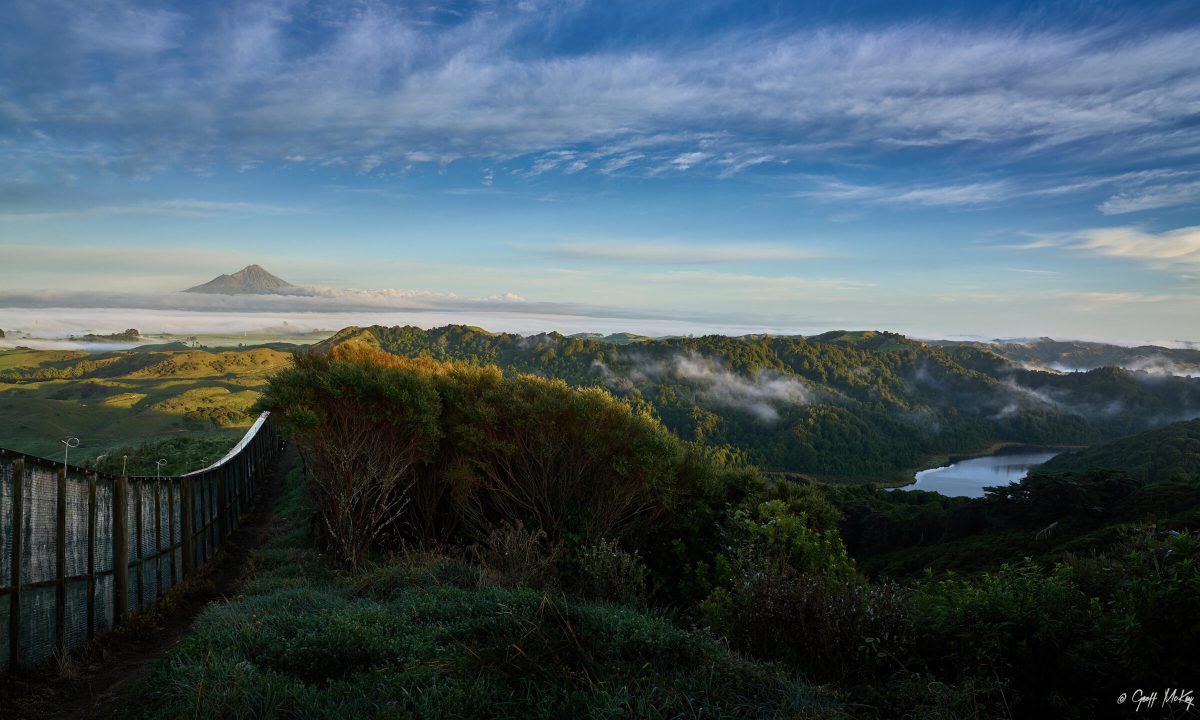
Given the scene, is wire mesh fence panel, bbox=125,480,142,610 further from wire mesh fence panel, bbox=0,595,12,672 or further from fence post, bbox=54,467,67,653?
wire mesh fence panel, bbox=0,595,12,672

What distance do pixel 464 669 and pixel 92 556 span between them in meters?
4.85

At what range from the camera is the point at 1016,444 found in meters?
181

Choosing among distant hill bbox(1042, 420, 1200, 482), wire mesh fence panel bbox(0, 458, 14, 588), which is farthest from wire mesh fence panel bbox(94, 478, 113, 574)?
distant hill bbox(1042, 420, 1200, 482)

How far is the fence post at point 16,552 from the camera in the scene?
17.1 feet

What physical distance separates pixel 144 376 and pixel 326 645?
323ft

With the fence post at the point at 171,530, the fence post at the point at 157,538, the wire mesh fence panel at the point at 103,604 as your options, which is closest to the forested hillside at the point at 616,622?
the fence post at the point at 171,530

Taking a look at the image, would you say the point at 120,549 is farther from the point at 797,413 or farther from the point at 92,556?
the point at 797,413

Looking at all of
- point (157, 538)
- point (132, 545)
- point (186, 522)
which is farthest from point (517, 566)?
point (186, 522)

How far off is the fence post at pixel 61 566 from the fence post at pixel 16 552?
0.56 metres

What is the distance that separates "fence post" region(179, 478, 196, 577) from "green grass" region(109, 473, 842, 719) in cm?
507

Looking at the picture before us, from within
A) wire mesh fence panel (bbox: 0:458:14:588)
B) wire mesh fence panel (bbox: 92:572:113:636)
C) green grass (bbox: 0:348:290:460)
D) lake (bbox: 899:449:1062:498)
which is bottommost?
lake (bbox: 899:449:1062:498)

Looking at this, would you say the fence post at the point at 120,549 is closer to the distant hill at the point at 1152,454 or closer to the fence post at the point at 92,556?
the fence post at the point at 92,556

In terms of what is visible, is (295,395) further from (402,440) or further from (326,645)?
(326,645)

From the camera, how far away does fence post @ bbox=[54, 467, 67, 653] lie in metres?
5.86
